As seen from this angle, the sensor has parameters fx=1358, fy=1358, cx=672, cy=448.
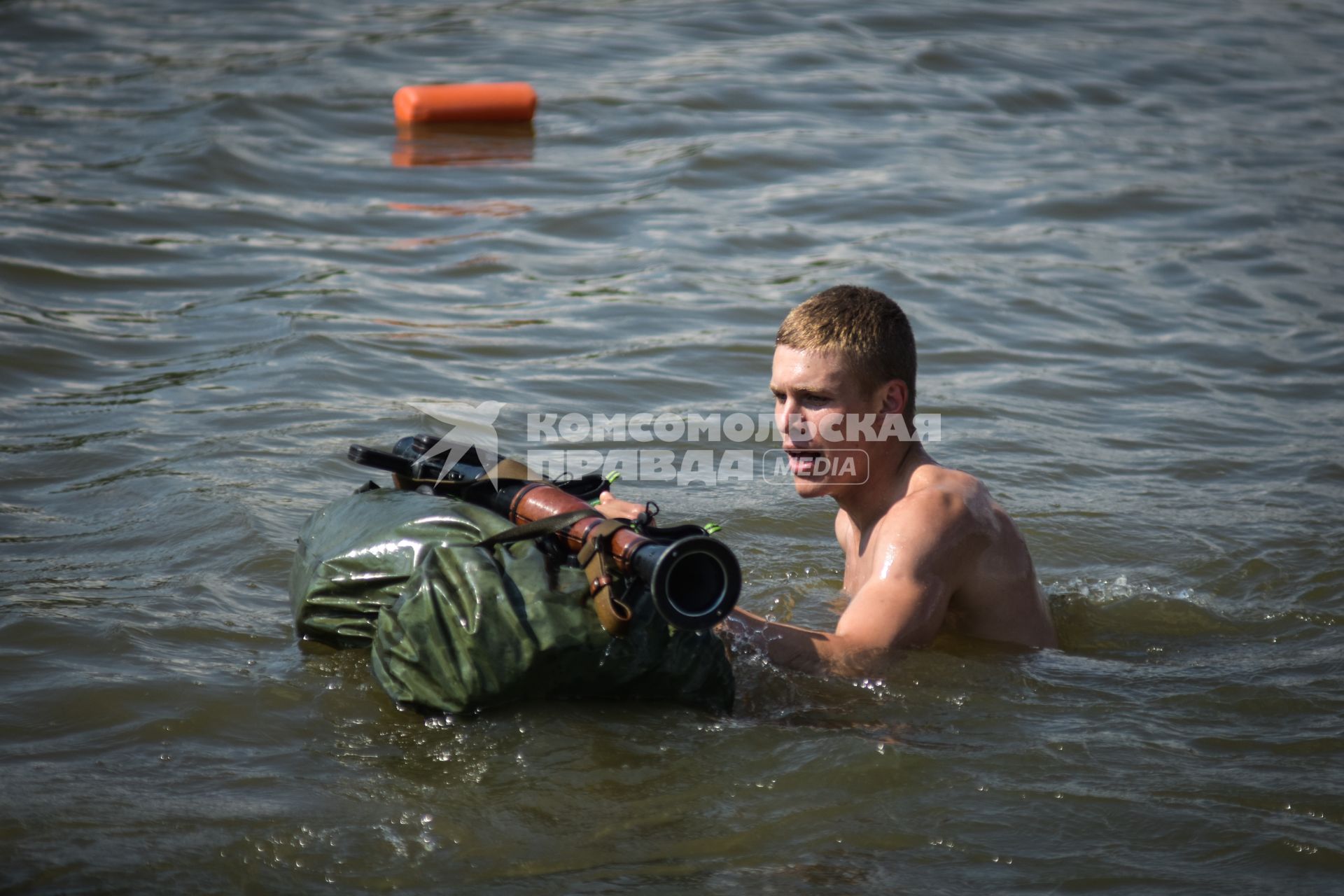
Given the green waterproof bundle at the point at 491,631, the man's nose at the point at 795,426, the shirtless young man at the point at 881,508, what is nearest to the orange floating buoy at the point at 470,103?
the shirtless young man at the point at 881,508

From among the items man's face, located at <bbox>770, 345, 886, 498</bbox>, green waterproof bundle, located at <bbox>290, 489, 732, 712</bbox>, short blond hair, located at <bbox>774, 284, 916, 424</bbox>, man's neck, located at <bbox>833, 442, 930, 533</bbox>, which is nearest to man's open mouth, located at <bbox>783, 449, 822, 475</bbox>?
man's face, located at <bbox>770, 345, 886, 498</bbox>

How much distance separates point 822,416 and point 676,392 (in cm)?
330

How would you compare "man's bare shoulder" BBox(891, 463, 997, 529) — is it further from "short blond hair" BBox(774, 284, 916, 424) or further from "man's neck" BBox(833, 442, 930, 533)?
"short blond hair" BBox(774, 284, 916, 424)

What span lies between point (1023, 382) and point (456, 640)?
5.14 metres

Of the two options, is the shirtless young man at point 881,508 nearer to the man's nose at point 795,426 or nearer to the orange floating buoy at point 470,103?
the man's nose at point 795,426

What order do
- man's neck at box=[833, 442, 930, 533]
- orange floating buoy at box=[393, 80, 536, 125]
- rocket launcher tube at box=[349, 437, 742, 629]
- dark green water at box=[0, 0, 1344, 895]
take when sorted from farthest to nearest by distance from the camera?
orange floating buoy at box=[393, 80, 536, 125] < man's neck at box=[833, 442, 930, 533] < dark green water at box=[0, 0, 1344, 895] < rocket launcher tube at box=[349, 437, 742, 629]

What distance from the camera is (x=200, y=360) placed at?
Answer: 7355 mm

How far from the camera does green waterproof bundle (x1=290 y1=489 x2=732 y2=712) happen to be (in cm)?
340

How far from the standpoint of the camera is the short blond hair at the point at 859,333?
4.18 meters

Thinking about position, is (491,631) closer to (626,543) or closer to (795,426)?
(626,543)

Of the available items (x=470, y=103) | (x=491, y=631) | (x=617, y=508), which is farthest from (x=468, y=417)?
(x=470, y=103)

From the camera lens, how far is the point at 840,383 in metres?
4.18

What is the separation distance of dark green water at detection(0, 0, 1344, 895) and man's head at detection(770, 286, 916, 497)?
656 mm

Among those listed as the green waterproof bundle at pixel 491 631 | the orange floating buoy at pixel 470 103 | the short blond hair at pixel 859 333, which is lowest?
the green waterproof bundle at pixel 491 631
